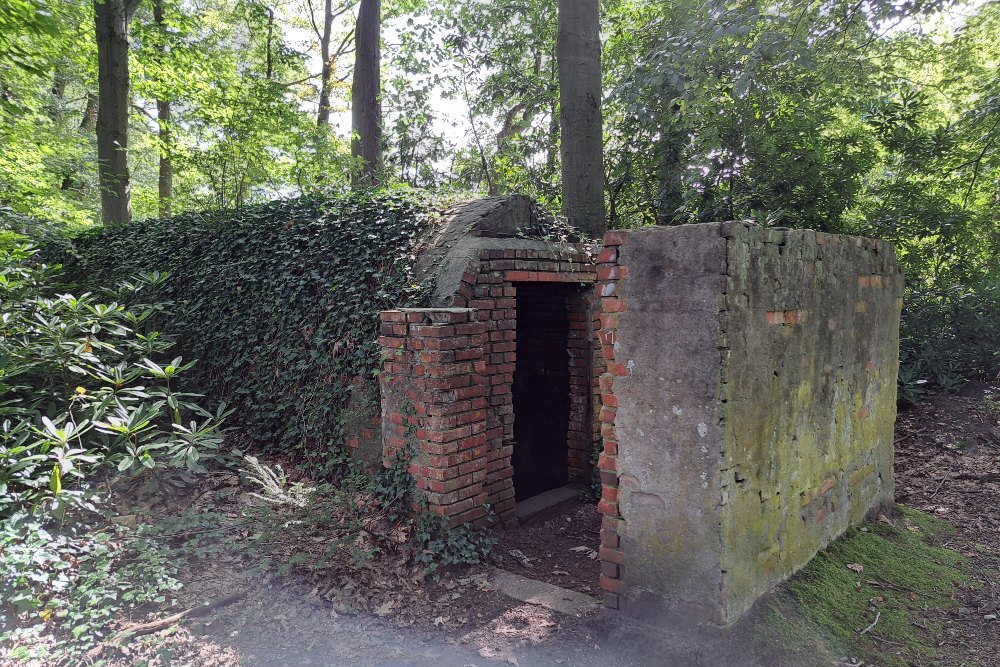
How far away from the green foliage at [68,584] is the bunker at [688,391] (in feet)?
5.71

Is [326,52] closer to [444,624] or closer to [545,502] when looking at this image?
[545,502]

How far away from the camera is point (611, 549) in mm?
3420

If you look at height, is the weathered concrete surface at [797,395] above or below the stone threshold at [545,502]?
above

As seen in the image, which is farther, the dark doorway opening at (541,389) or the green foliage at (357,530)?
the dark doorway opening at (541,389)

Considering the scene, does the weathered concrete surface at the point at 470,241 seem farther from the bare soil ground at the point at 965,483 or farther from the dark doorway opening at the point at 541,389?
the bare soil ground at the point at 965,483

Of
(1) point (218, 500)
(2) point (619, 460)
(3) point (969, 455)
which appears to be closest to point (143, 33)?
(1) point (218, 500)

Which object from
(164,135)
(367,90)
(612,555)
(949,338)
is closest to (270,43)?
(164,135)

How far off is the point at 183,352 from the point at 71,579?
3.29 m

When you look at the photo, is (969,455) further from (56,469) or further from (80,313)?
(80,313)

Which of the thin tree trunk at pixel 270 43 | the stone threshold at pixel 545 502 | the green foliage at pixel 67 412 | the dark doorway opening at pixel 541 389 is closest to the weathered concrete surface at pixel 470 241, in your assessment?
the dark doorway opening at pixel 541 389

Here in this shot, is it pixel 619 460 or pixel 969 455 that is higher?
pixel 619 460

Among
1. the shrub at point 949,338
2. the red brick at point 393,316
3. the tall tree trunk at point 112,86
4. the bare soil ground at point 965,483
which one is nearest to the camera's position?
the bare soil ground at point 965,483

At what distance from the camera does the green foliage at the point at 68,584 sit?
3.25m

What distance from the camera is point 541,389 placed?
6668 millimetres
